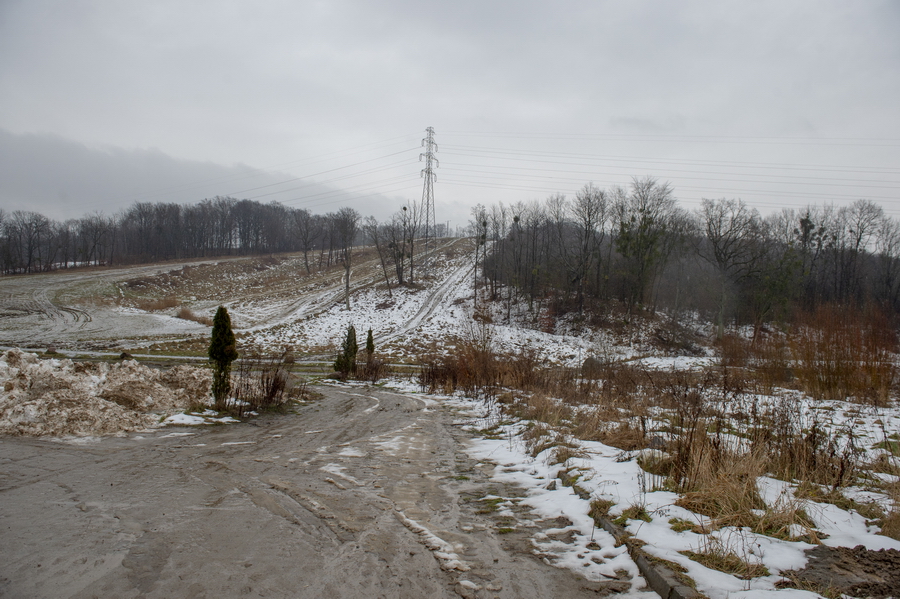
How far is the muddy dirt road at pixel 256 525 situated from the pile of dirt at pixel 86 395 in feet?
2.60

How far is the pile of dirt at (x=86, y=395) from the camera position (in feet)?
26.4

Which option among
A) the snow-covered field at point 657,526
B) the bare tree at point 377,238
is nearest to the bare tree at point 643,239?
the bare tree at point 377,238

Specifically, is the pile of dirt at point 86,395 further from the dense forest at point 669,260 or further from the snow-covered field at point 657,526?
the dense forest at point 669,260

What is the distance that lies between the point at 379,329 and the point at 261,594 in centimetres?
3537

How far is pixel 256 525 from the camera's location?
179 inches

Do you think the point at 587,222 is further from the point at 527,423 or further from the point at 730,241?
the point at 527,423

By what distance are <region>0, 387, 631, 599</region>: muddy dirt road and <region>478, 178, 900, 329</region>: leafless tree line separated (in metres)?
38.7

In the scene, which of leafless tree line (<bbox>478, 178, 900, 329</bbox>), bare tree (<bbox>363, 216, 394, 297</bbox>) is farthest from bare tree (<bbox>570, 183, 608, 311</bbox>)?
bare tree (<bbox>363, 216, 394, 297</bbox>)

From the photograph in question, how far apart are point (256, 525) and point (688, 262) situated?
51.7 metres

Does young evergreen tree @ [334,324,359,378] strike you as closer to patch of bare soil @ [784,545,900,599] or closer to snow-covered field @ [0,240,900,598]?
snow-covered field @ [0,240,900,598]

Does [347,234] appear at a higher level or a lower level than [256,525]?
higher

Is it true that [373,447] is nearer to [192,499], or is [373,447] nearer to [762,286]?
[192,499]

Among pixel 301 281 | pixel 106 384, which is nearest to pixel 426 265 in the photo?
pixel 301 281

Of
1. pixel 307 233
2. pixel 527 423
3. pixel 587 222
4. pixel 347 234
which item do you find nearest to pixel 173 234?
pixel 307 233
